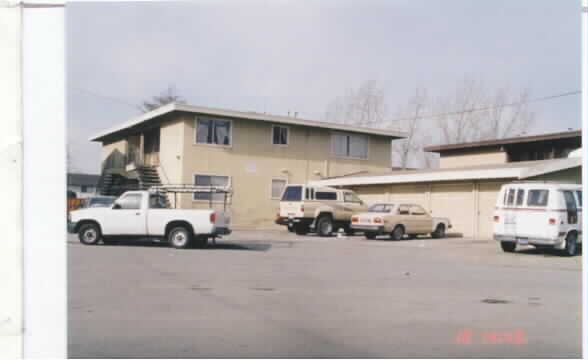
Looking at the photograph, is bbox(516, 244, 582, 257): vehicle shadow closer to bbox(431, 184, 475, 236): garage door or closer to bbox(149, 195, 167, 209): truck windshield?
A: bbox(431, 184, 475, 236): garage door

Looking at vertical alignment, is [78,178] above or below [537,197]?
above

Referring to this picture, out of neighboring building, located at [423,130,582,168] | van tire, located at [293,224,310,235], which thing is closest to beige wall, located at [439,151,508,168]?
neighboring building, located at [423,130,582,168]

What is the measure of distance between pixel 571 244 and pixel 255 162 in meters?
15.5

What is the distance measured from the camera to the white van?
15359 mm

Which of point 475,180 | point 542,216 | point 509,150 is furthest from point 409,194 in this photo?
point 542,216

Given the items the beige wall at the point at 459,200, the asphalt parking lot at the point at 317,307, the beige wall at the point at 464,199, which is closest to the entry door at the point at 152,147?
the beige wall at the point at 459,200

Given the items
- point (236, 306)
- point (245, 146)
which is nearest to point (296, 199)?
point (245, 146)

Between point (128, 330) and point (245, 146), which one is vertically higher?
point (245, 146)

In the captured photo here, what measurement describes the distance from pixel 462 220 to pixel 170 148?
13522 millimetres

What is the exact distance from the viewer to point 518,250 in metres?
17.5

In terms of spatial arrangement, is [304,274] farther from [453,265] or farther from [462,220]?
[462,220]

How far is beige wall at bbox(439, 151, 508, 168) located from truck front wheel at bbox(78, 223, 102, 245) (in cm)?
2200

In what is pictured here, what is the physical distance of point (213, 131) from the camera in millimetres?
26469
